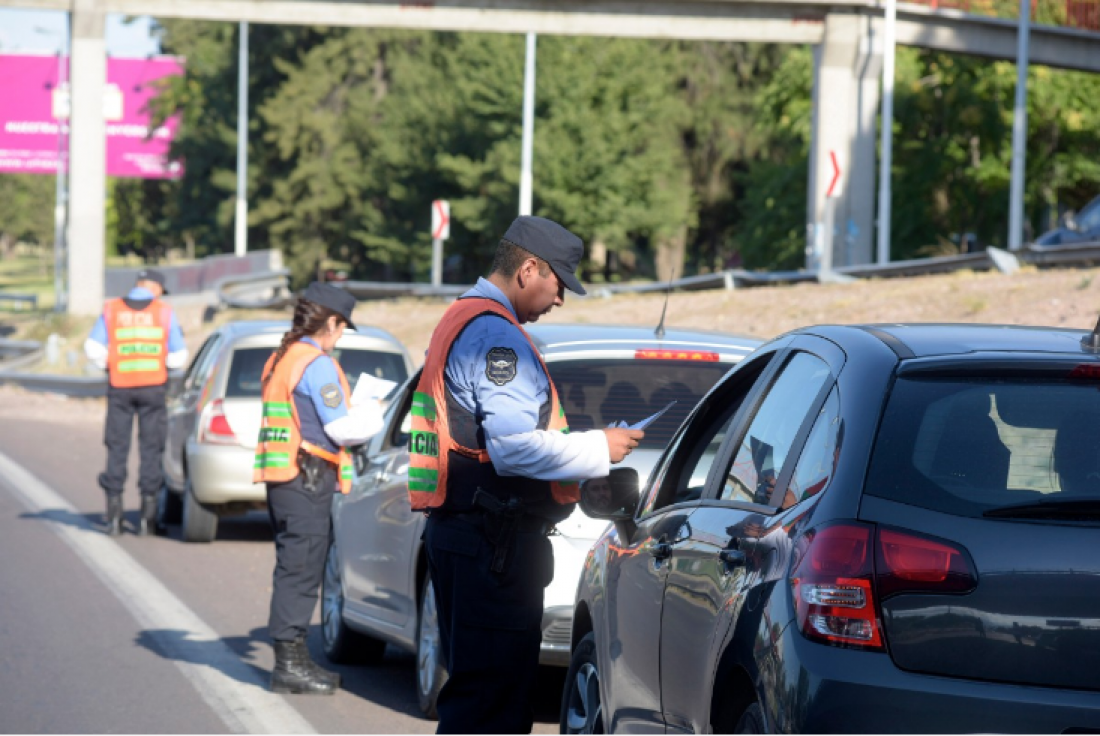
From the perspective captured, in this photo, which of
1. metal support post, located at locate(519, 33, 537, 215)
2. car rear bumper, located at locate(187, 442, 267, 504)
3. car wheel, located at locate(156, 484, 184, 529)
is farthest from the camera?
metal support post, located at locate(519, 33, 537, 215)

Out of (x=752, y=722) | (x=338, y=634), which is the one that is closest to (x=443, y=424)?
(x=752, y=722)

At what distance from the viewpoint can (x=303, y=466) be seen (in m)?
8.01

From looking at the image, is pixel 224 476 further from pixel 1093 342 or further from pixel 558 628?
pixel 1093 342

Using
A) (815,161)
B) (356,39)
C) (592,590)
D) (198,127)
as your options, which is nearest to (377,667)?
(592,590)

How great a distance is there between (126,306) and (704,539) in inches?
403

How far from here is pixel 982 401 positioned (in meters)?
3.83

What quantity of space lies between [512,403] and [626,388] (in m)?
2.80

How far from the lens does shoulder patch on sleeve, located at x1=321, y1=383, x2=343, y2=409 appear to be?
8023mm

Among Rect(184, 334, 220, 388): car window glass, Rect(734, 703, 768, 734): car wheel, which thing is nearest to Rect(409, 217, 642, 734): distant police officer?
Rect(734, 703, 768, 734): car wheel

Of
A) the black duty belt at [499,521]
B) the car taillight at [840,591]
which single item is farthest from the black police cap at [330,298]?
the car taillight at [840,591]

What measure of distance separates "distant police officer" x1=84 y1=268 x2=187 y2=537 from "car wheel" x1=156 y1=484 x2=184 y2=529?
45 centimetres

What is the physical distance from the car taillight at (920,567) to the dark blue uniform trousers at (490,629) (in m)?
1.59

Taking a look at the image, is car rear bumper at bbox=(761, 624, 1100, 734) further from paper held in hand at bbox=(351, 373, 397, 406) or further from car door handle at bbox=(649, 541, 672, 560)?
paper held in hand at bbox=(351, 373, 397, 406)

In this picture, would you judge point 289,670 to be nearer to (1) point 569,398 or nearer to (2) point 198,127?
(1) point 569,398
